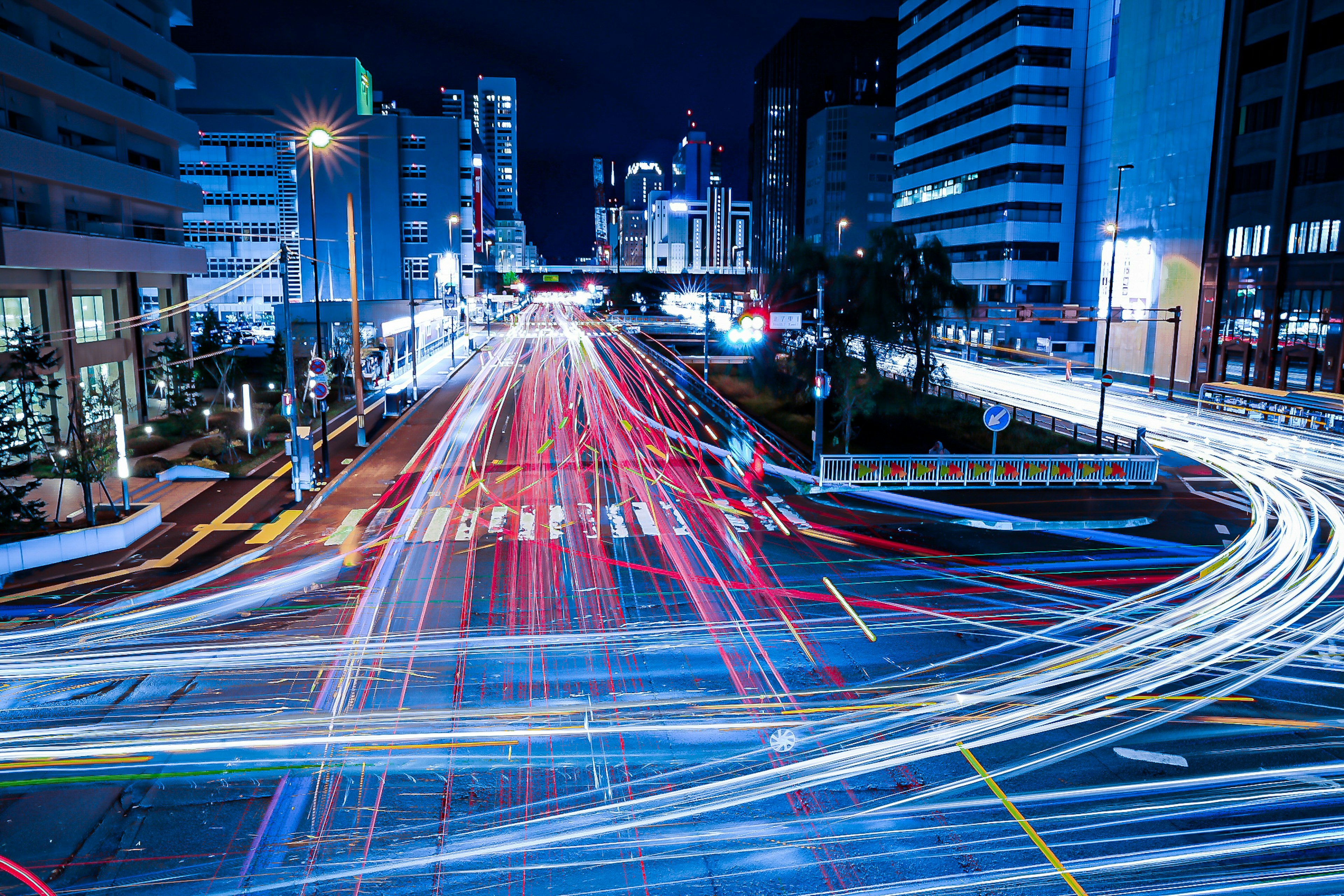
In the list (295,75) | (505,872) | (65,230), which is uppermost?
(295,75)

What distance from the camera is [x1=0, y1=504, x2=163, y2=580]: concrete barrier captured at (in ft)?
56.4

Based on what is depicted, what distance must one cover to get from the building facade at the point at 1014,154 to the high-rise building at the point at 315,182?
5181cm

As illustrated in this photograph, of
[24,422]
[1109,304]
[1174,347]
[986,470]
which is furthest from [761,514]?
[1174,347]

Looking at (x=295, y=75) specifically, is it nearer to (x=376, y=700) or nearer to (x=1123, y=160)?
(x=1123, y=160)


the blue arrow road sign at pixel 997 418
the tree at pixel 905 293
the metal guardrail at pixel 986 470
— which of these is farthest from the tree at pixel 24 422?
the tree at pixel 905 293

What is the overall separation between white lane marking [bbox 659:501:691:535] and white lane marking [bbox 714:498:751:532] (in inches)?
43.5

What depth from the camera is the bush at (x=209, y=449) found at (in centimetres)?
2798

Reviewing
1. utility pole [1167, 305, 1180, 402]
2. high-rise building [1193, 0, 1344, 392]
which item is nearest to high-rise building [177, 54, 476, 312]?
utility pole [1167, 305, 1180, 402]

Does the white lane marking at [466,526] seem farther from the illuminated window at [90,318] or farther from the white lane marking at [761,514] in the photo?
the illuminated window at [90,318]

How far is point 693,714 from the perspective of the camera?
11.4 metres

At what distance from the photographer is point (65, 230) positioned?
33250 millimetres

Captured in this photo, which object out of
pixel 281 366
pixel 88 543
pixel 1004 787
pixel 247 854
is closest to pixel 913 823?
pixel 1004 787

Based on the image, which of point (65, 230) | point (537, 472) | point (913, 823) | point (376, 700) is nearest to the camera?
point (913, 823)

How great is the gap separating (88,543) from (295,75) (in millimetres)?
99173
